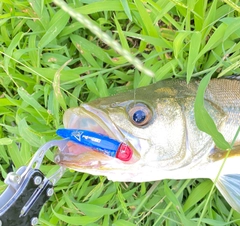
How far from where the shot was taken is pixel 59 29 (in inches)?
97.4

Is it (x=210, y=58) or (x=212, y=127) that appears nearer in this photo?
(x=212, y=127)

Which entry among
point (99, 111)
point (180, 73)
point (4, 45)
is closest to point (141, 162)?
point (99, 111)

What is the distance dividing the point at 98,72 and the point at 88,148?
2.25ft

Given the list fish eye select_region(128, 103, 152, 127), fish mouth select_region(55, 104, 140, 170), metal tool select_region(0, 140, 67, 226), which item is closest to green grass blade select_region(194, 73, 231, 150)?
fish eye select_region(128, 103, 152, 127)

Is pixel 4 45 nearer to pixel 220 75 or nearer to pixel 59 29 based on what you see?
pixel 59 29

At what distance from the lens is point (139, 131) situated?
6.26 ft

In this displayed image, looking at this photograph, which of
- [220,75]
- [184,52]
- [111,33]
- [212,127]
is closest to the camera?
[212,127]

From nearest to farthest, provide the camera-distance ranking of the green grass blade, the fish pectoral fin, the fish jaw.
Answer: the green grass blade, the fish jaw, the fish pectoral fin

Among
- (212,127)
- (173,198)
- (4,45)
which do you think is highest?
(4,45)

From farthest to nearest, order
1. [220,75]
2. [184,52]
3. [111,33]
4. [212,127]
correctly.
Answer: [111,33] → [184,52] → [220,75] → [212,127]

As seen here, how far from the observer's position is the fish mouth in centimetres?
190

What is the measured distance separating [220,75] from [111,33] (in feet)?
2.95

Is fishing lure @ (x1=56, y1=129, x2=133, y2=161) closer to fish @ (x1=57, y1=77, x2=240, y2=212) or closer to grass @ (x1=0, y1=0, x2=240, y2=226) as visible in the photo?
fish @ (x1=57, y1=77, x2=240, y2=212)

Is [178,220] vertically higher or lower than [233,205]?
lower
